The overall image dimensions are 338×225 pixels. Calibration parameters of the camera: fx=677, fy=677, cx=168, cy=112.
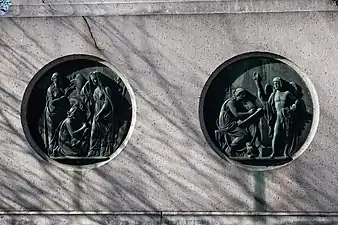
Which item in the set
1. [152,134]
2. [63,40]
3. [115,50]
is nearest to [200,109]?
[152,134]

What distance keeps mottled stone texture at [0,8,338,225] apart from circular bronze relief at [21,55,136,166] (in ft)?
0.43

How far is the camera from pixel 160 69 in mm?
9078

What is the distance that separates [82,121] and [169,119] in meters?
1.17

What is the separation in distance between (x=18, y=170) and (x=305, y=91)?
13.0 feet

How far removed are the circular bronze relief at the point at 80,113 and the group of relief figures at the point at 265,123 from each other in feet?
4.34

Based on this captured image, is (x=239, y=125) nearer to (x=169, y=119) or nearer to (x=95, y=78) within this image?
(x=169, y=119)

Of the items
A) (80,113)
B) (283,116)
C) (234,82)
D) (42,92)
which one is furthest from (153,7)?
(283,116)

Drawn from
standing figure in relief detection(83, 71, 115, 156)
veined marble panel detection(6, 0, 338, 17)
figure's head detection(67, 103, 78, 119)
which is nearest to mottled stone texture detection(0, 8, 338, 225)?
veined marble panel detection(6, 0, 338, 17)

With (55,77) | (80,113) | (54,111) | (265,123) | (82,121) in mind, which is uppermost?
(55,77)

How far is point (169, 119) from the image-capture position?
901 cm

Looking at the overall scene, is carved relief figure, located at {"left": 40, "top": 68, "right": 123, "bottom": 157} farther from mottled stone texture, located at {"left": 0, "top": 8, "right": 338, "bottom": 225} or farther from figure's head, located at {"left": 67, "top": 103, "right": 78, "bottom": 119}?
mottled stone texture, located at {"left": 0, "top": 8, "right": 338, "bottom": 225}

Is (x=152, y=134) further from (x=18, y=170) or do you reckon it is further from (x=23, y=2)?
(x=23, y=2)

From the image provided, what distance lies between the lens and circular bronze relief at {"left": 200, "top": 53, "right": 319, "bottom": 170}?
29.2 feet

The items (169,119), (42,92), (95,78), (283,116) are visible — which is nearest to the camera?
(283,116)
